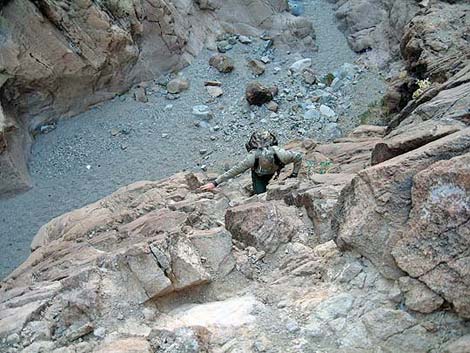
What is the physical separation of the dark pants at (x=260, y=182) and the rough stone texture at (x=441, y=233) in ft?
14.2

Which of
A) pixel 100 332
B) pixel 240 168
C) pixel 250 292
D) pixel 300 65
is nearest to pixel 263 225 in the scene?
pixel 250 292

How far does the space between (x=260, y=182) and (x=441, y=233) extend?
470 cm

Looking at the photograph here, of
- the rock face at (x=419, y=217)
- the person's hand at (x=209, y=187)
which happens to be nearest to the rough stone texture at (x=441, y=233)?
the rock face at (x=419, y=217)

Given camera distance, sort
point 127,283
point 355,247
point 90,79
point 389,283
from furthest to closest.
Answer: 1. point 90,79
2. point 127,283
3. point 355,247
4. point 389,283

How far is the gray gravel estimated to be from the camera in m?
14.0

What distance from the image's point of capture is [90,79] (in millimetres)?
16250

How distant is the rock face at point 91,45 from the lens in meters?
14.6

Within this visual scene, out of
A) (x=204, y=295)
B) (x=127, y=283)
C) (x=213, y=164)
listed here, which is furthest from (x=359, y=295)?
(x=213, y=164)

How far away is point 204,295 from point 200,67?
46.8 feet

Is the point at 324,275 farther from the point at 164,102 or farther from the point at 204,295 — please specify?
the point at 164,102

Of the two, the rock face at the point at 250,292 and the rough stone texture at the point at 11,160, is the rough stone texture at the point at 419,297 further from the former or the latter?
the rough stone texture at the point at 11,160

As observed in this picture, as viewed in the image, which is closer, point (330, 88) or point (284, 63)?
point (330, 88)

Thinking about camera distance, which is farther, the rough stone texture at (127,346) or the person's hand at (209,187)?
the person's hand at (209,187)

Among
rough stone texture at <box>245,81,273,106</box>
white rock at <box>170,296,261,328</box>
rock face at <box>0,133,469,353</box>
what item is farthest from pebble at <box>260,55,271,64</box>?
white rock at <box>170,296,261,328</box>
